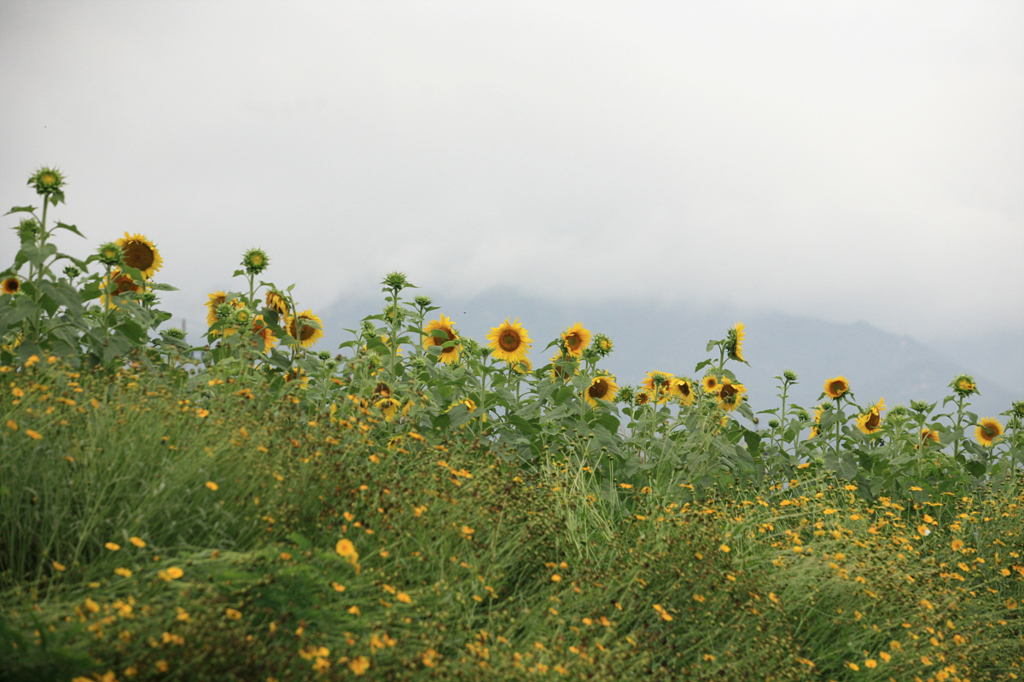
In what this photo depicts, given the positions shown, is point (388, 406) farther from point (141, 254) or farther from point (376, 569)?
point (141, 254)

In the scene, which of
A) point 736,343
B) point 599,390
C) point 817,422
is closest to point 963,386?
point 817,422

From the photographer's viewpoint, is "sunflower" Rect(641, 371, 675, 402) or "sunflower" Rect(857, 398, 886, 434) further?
"sunflower" Rect(857, 398, 886, 434)

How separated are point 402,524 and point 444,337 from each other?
2567 mm

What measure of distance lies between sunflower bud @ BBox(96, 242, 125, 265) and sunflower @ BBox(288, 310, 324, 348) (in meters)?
0.96

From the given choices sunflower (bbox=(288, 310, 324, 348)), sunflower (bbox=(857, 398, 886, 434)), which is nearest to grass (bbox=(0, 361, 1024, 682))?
sunflower (bbox=(288, 310, 324, 348))

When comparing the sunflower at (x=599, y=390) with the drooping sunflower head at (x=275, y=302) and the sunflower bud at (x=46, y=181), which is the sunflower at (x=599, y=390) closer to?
the drooping sunflower head at (x=275, y=302)

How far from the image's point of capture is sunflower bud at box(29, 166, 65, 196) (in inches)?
147

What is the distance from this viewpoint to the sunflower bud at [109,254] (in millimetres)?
3898

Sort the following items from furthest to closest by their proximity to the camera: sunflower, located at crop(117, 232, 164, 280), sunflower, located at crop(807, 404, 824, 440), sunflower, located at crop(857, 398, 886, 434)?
sunflower, located at crop(857, 398, 886, 434) → sunflower, located at crop(807, 404, 824, 440) → sunflower, located at crop(117, 232, 164, 280)

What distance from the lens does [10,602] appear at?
225cm

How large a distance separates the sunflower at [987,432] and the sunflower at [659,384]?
3.29 m

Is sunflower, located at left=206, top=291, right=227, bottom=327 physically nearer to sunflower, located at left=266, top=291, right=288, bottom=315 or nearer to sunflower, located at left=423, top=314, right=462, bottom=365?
sunflower, located at left=266, top=291, right=288, bottom=315

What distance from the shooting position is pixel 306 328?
4.61 metres

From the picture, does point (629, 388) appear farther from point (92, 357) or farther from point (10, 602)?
point (10, 602)
